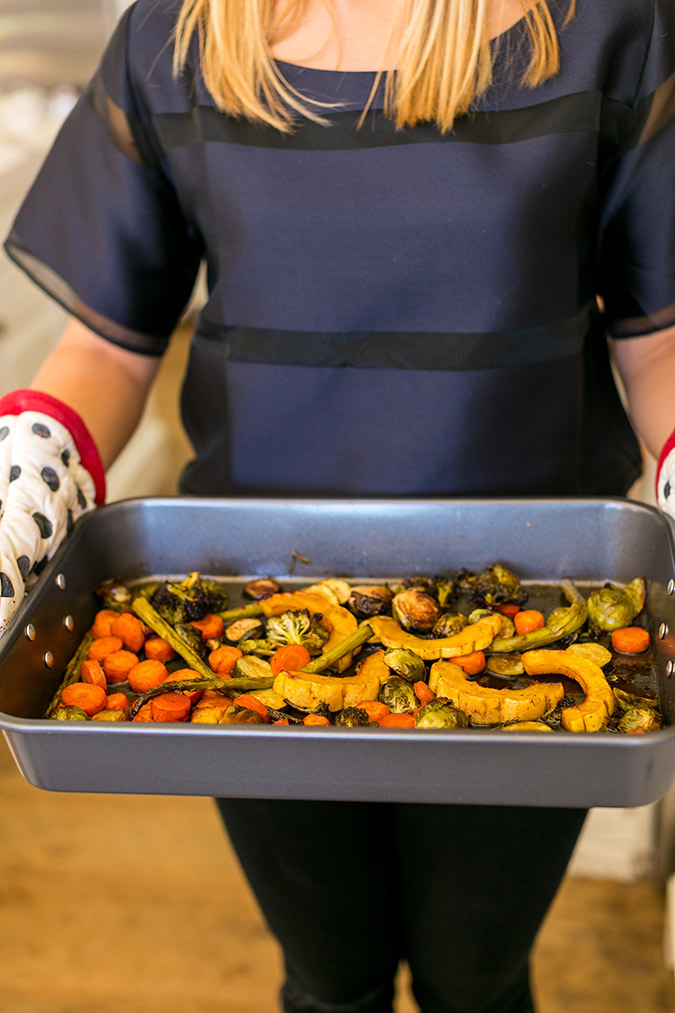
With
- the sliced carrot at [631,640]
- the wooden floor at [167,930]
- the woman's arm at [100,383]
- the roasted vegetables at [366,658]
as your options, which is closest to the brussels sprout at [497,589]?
the roasted vegetables at [366,658]

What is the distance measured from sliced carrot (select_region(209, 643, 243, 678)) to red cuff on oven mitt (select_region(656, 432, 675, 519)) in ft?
1.38

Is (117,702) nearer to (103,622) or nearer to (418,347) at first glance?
(103,622)

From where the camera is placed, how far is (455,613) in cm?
95

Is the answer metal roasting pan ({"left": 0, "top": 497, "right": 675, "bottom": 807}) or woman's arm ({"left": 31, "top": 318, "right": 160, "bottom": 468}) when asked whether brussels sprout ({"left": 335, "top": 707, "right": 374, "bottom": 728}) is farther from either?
woman's arm ({"left": 31, "top": 318, "right": 160, "bottom": 468})

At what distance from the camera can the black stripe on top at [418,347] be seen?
39.9 inches

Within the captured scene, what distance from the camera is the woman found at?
94 cm

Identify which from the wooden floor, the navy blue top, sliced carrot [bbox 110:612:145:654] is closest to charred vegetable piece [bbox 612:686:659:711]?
the navy blue top

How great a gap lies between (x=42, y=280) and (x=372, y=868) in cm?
75

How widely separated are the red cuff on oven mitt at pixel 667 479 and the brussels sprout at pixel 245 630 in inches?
15.7

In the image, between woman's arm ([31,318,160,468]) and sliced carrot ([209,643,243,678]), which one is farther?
woman's arm ([31,318,160,468])

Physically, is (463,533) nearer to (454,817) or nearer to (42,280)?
(454,817)

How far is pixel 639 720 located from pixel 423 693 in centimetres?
18

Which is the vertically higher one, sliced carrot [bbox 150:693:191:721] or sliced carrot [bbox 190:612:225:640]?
sliced carrot [bbox 150:693:191:721]

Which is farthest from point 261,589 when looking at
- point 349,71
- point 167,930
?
point 167,930
